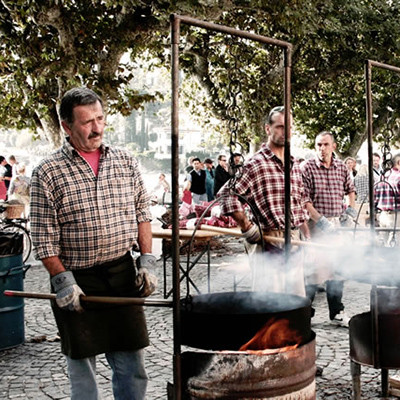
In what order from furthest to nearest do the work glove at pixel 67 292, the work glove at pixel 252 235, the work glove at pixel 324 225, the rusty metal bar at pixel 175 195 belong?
the work glove at pixel 324 225
the work glove at pixel 252 235
the work glove at pixel 67 292
the rusty metal bar at pixel 175 195

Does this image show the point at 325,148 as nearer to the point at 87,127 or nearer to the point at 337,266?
the point at 337,266

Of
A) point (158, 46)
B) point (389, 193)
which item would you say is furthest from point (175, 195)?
point (158, 46)

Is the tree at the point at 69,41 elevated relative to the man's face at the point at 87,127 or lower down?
elevated

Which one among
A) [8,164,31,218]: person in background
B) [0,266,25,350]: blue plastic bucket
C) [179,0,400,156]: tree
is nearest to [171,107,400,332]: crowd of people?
[0,266,25,350]: blue plastic bucket

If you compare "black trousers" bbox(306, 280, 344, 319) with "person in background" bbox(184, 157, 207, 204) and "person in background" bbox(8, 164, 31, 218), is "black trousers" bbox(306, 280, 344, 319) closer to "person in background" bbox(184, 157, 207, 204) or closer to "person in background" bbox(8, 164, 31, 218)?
"person in background" bbox(184, 157, 207, 204)

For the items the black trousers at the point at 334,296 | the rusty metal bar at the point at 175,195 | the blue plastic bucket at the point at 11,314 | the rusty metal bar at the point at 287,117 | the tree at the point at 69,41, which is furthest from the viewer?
the tree at the point at 69,41

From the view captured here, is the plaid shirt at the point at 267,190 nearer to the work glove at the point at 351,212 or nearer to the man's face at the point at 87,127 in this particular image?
the man's face at the point at 87,127

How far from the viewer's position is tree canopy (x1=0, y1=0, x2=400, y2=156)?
9.84 metres

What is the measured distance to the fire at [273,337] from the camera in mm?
2770

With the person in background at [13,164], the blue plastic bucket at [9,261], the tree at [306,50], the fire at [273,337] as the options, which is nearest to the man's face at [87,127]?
the fire at [273,337]

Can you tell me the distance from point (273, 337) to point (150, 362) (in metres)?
2.55

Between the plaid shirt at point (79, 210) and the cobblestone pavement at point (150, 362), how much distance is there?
65.1 inches

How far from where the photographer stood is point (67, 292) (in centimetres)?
290

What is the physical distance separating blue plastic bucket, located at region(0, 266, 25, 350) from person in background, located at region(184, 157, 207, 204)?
29.1 ft
